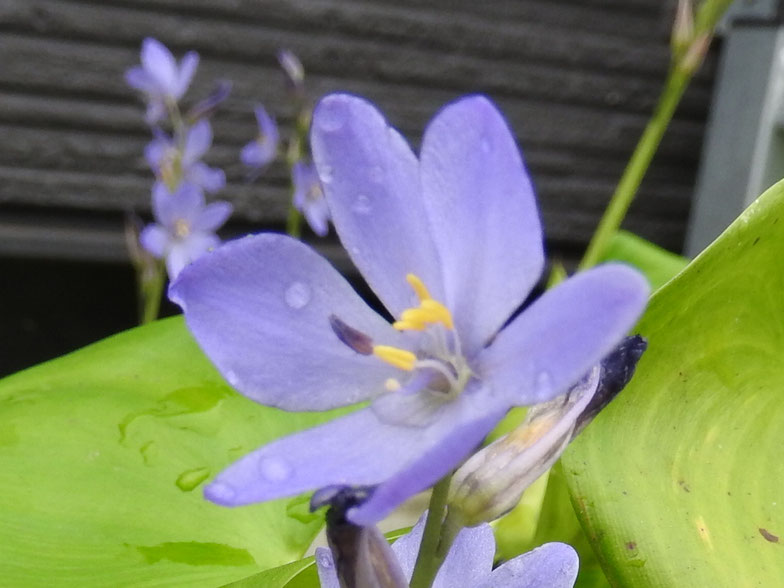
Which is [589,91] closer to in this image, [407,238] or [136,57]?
[136,57]

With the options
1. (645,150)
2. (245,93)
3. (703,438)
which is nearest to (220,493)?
(703,438)

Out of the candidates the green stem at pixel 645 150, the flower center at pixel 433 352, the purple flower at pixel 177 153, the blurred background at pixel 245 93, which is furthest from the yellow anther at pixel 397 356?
the blurred background at pixel 245 93

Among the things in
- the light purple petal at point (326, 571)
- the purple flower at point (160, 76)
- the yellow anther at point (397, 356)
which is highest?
the purple flower at point (160, 76)

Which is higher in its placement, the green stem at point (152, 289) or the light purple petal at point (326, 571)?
the green stem at point (152, 289)

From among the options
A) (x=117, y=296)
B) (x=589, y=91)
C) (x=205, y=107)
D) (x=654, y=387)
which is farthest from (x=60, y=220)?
(x=654, y=387)

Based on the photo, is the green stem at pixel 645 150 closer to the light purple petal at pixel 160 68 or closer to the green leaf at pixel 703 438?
the green leaf at pixel 703 438

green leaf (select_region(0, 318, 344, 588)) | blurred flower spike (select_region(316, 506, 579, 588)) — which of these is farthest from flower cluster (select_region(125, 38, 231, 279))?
blurred flower spike (select_region(316, 506, 579, 588))
